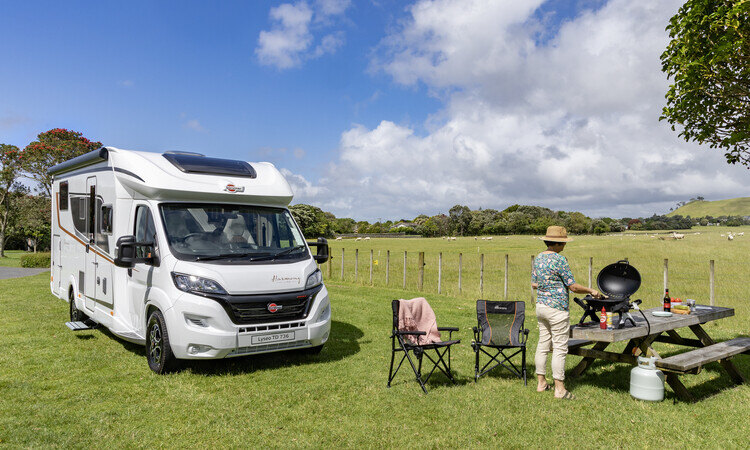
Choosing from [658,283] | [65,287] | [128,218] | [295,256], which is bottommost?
[658,283]

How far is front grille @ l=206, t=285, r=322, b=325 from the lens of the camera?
21.5 ft

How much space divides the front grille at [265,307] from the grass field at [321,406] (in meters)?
0.81

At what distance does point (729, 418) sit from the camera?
5402 millimetres

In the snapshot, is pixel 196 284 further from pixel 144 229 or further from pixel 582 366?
pixel 582 366

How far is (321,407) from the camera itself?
5.70 metres

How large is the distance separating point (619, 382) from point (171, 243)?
6.44m

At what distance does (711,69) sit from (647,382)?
4.21 m

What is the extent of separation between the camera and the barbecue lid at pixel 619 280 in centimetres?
640

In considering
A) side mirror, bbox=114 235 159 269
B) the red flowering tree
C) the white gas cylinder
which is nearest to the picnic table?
the white gas cylinder

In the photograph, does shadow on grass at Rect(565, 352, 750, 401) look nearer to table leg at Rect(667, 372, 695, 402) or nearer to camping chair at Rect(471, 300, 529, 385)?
table leg at Rect(667, 372, 695, 402)

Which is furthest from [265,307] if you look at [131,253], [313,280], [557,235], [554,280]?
[557,235]

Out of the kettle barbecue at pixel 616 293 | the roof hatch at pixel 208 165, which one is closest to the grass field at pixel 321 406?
the kettle barbecue at pixel 616 293

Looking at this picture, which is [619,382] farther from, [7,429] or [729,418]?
[7,429]

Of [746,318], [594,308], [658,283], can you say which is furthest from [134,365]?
[658,283]
